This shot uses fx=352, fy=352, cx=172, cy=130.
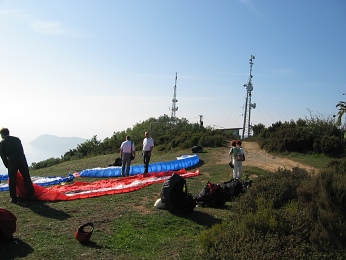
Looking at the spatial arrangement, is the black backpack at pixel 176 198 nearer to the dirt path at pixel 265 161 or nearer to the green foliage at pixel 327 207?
the green foliage at pixel 327 207

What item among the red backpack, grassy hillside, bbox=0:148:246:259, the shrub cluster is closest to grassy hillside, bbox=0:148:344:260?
grassy hillside, bbox=0:148:246:259

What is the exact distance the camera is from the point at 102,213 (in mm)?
8898

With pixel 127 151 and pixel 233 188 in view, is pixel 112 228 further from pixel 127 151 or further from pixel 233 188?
pixel 127 151

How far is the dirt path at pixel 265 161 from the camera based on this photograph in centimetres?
1848

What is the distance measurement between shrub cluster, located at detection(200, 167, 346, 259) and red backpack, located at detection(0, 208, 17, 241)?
3.56 metres

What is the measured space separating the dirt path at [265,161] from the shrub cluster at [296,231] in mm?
10950

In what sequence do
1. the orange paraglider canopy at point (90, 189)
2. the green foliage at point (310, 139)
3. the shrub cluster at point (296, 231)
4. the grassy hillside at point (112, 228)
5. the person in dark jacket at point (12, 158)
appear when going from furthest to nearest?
1. the green foliage at point (310, 139)
2. the orange paraglider canopy at point (90, 189)
3. the person in dark jacket at point (12, 158)
4. the grassy hillside at point (112, 228)
5. the shrub cluster at point (296, 231)

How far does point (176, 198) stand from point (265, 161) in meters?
12.8

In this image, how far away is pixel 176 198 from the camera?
8625 mm

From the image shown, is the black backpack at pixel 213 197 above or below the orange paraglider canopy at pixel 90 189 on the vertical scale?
above

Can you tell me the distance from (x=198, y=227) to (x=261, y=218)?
77.3 inches

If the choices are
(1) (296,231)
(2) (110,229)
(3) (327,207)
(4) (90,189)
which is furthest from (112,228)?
(4) (90,189)

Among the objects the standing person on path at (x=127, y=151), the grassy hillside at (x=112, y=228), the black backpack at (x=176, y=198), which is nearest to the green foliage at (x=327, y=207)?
the grassy hillside at (x=112, y=228)

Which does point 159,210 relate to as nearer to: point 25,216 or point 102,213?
point 102,213
